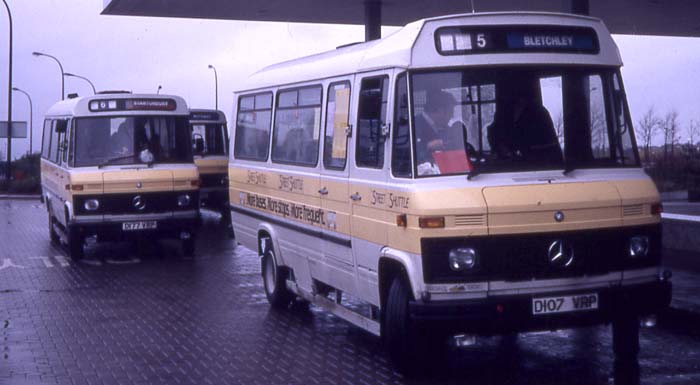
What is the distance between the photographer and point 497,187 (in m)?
8.15

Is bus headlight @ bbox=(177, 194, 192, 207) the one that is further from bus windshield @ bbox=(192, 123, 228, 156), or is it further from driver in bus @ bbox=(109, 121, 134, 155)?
bus windshield @ bbox=(192, 123, 228, 156)

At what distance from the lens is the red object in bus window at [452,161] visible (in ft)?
27.2

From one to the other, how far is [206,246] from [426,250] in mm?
13985

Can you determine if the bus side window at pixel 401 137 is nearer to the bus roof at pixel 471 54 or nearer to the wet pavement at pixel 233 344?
the bus roof at pixel 471 54

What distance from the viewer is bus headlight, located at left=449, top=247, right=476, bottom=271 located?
26.3ft

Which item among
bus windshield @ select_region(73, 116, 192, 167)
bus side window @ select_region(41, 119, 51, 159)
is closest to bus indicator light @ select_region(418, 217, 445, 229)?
bus windshield @ select_region(73, 116, 192, 167)

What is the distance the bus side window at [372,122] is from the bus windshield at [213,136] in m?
19.7

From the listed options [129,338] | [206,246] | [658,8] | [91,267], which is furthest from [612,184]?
[658,8]

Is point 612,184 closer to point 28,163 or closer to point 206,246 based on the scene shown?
point 206,246

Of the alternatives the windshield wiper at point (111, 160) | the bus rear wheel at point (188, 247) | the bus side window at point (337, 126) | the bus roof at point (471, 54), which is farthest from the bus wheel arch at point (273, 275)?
the bus rear wheel at point (188, 247)

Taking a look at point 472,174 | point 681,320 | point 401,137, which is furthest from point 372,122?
point 681,320

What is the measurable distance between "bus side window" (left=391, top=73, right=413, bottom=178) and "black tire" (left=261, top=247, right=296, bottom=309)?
413 centimetres

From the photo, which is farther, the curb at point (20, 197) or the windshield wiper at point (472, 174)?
the curb at point (20, 197)

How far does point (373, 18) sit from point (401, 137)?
13921 millimetres
